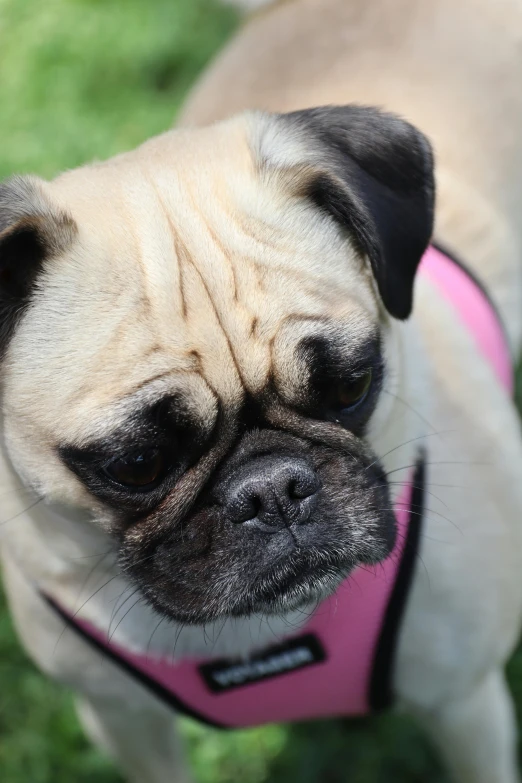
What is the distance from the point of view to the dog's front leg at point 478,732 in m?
2.78

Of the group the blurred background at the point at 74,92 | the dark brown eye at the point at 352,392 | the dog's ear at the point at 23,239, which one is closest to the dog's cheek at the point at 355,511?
the dark brown eye at the point at 352,392

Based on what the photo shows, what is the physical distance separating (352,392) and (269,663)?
810mm

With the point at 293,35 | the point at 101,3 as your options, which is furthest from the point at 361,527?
the point at 101,3

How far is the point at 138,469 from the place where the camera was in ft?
6.96

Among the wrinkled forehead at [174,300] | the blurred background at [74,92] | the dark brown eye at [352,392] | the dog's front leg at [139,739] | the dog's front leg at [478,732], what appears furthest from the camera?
the blurred background at [74,92]

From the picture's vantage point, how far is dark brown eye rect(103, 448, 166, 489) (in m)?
2.09

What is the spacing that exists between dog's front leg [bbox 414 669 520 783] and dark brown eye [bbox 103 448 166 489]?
118cm

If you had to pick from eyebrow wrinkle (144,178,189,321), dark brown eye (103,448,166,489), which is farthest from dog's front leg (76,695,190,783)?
eyebrow wrinkle (144,178,189,321)

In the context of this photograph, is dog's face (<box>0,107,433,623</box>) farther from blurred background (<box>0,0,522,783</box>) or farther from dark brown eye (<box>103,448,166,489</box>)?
blurred background (<box>0,0,522,783</box>)

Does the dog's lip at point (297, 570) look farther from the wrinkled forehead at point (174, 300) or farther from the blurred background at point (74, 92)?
the blurred background at point (74, 92)

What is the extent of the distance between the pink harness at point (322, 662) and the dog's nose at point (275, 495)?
0.36 m

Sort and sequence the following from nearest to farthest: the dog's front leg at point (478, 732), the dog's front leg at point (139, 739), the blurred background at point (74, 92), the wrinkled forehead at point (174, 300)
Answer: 1. the wrinkled forehead at point (174, 300)
2. the dog's front leg at point (478, 732)
3. the dog's front leg at point (139, 739)
4. the blurred background at point (74, 92)

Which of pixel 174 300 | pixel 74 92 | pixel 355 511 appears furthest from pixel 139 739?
pixel 74 92

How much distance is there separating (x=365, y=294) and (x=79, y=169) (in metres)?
0.80
